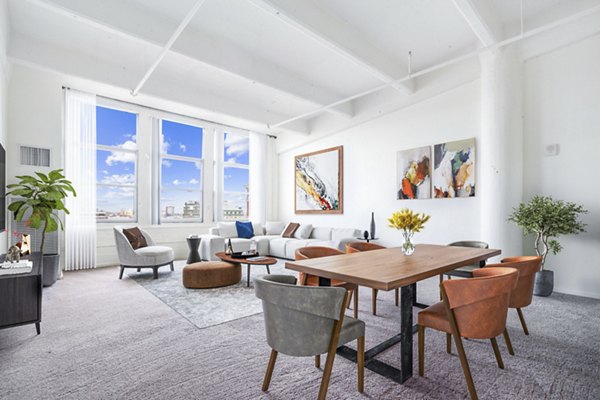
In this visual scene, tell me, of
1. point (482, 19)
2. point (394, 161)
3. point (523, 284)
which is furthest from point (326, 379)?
point (394, 161)

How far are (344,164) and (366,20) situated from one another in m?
3.59

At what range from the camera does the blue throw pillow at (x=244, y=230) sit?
24.5 ft

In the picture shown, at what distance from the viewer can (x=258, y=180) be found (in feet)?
28.3

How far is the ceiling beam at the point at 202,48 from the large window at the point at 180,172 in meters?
3.35

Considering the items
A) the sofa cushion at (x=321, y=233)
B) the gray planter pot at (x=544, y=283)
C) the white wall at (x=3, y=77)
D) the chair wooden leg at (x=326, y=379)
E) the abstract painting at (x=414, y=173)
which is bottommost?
the gray planter pot at (x=544, y=283)

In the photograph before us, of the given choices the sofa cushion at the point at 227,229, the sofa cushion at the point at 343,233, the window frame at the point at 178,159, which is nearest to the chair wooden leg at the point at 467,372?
the sofa cushion at the point at 343,233

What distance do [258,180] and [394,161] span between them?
399 centimetres

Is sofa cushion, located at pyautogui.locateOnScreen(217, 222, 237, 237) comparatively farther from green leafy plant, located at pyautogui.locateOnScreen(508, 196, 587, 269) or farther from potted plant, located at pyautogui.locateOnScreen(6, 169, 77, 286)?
green leafy plant, located at pyautogui.locateOnScreen(508, 196, 587, 269)

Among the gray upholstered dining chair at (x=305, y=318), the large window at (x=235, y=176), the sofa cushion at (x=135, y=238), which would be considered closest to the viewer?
the gray upholstered dining chair at (x=305, y=318)

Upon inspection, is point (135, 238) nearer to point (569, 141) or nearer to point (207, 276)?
point (207, 276)

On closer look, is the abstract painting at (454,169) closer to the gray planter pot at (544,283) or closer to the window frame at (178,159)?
the gray planter pot at (544,283)

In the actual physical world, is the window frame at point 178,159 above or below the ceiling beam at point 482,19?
below

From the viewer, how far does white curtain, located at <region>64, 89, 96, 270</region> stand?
572 cm

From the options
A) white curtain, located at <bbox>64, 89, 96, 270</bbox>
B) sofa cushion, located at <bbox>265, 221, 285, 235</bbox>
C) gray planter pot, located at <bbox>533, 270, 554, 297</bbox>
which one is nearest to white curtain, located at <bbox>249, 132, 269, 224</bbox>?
sofa cushion, located at <bbox>265, 221, 285, 235</bbox>
